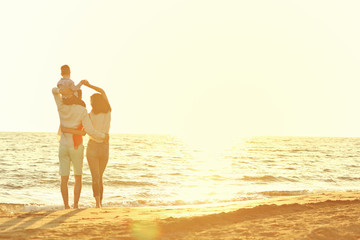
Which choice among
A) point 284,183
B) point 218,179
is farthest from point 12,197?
point 284,183

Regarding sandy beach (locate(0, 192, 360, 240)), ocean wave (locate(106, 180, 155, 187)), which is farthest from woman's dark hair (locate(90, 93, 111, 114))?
ocean wave (locate(106, 180, 155, 187))

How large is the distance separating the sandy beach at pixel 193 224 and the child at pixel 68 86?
64.4 inches

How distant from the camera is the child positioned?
22.1 feet

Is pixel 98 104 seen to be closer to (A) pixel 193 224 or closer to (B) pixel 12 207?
(A) pixel 193 224

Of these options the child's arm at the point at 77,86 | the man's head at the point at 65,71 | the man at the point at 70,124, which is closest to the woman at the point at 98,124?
the man at the point at 70,124

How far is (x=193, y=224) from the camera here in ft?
18.5

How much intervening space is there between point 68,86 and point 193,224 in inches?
109

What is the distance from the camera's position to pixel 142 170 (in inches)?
804

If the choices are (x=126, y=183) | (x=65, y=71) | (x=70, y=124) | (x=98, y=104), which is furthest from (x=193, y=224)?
(x=126, y=183)

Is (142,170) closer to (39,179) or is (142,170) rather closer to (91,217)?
(39,179)

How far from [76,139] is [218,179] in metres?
11.0

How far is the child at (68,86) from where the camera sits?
22.1ft

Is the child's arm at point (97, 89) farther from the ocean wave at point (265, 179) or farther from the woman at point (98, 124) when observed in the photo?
the ocean wave at point (265, 179)

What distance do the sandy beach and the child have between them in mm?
1636
